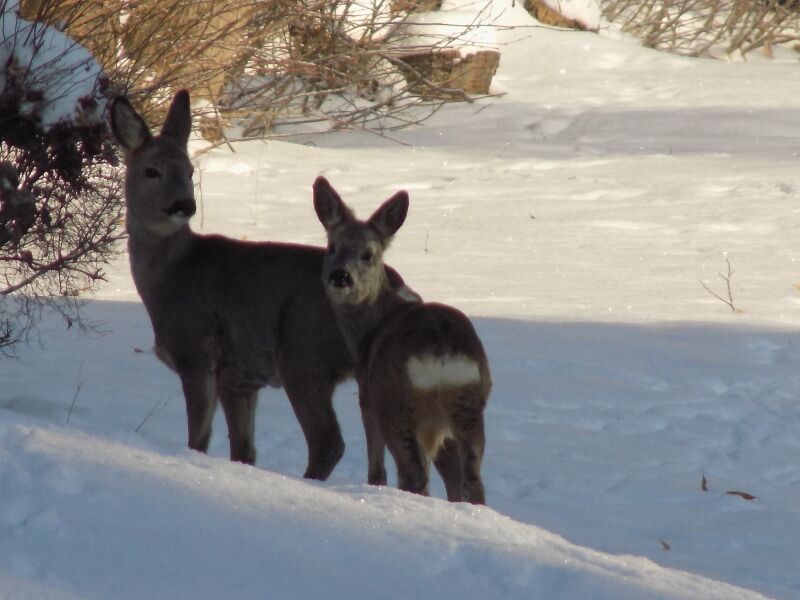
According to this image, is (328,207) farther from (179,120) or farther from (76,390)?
(76,390)

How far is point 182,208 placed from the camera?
5.96 metres

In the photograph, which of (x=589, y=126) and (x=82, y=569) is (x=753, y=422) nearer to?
(x=82, y=569)

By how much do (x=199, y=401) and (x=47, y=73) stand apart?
5.13 feet

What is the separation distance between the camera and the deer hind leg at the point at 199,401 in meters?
5.80

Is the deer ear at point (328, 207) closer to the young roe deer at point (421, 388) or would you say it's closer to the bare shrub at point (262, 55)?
the young roe deer at point (421, 388)

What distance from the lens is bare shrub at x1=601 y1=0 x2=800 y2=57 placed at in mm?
24188

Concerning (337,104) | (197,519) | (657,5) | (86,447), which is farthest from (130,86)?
(657,5)

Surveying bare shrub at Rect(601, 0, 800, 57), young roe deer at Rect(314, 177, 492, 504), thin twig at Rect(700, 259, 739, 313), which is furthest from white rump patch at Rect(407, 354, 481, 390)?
bare shrub at Rect(601, 0, 800, 57)

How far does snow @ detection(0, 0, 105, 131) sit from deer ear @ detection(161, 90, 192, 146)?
1.03 feet

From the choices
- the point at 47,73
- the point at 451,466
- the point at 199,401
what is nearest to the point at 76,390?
the point at 199,401

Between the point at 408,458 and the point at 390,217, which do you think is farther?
the point at 390,217

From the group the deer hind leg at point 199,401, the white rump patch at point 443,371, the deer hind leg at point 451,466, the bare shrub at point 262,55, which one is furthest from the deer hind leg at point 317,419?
the bare shrub at point 262,55

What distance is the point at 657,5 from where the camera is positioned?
2631cm

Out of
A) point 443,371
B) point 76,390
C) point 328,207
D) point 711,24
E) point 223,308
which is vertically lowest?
point 711,24
